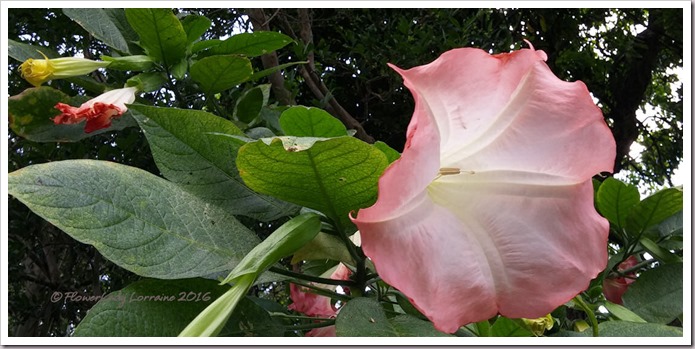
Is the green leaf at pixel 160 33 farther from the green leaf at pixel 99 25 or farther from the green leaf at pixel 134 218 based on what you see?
the green leaf at pixel 134 218

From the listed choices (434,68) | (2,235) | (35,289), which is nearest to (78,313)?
(35,289)

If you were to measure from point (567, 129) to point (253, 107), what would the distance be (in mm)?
452

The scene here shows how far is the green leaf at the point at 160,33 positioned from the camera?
597 millimetres

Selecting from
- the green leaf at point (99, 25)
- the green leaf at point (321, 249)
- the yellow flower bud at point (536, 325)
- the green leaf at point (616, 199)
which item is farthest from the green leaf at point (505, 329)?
the green leaf at point (99, 25)

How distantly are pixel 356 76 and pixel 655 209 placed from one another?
4.06 ft

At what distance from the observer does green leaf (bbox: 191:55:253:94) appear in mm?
616

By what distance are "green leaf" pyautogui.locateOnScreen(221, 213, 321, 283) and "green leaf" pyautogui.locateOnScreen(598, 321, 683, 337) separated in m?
0.22

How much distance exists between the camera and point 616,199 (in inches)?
25.0

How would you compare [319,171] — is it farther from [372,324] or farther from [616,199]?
[616,199]

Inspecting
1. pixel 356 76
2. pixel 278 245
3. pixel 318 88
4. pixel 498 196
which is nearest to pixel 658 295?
pixel 498 196

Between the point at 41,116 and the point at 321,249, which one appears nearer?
the point at 321,249

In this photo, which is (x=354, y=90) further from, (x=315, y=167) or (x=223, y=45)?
(x=315, y=167)

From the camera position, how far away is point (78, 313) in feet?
4.76

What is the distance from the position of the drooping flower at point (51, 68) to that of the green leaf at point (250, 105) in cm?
16
